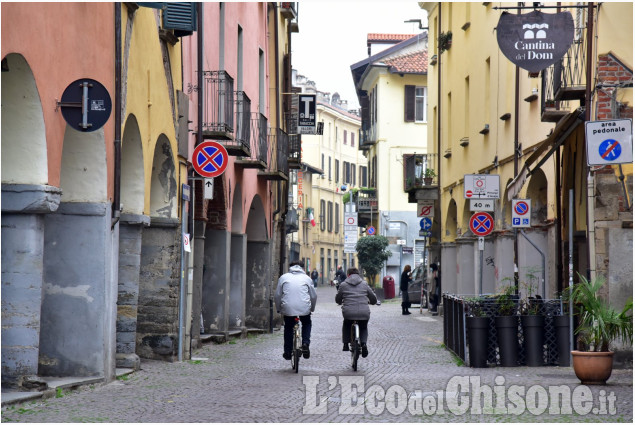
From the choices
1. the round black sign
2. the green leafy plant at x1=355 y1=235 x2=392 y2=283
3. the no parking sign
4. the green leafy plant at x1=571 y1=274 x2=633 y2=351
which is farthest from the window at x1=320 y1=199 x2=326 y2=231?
the round black sign

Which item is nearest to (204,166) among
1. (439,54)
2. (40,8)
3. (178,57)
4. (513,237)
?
(178,57)

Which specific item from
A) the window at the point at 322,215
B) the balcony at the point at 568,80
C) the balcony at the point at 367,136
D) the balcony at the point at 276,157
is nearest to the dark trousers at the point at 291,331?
the balcony at the point at 568,80

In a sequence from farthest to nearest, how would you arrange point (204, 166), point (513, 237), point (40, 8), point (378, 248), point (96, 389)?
1. point (378, 248)
2. point (513, 237)
3. point (204, 166)
4. point (96, 389)
5. point (40, 8)

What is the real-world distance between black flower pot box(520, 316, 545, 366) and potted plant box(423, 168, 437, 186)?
2254 centimetres

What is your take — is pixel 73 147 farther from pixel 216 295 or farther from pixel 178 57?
pixel 216 295

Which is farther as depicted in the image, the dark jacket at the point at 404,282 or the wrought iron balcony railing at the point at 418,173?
the wrought iron balcony railing at the point at 418,173

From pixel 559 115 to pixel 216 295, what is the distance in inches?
300

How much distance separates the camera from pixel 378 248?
58.1 metres

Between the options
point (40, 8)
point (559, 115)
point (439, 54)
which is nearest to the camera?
point (40, 8)

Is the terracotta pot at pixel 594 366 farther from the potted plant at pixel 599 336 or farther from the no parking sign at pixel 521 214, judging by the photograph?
the no parking sign at pixel 521 214

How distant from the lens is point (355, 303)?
17047mm

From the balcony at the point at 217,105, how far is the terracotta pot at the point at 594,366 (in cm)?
847

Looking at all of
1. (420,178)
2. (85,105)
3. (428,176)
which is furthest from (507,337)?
(420,178)

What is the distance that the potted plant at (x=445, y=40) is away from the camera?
118 feet
